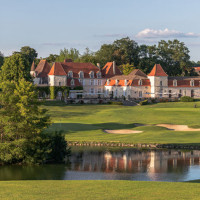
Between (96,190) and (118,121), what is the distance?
48491mm

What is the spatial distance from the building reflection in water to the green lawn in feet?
19.7

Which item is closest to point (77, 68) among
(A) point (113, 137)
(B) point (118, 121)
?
(B) point (118, 121)

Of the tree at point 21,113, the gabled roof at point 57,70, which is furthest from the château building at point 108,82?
the tree at point 21,113

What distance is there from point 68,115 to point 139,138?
2932 cm

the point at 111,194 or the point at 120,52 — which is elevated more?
the point at 120,52

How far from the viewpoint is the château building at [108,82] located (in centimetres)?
11538

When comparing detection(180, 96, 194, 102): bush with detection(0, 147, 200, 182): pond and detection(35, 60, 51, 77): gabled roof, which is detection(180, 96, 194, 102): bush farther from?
detection(0, 147, 200, 182): pond

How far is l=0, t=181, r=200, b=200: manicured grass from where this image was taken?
78.8 ft

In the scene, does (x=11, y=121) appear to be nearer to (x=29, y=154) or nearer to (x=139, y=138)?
(x=29, y=154)

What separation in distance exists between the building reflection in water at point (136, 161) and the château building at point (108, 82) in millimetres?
66089

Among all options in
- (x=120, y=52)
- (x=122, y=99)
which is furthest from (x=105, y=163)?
(x=120, y=52)

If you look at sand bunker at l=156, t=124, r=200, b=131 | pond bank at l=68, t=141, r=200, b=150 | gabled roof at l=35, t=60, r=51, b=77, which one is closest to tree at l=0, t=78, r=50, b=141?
pond bank at l=68, t=141, r=200, b=150

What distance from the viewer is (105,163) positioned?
43.1 meters

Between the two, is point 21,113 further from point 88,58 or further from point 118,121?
point 88,58
